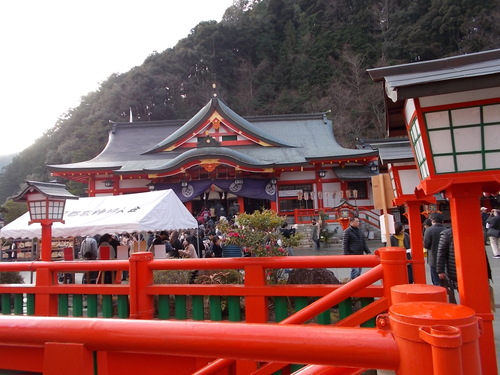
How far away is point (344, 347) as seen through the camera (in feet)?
3.08

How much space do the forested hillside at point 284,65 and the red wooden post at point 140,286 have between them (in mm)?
29498

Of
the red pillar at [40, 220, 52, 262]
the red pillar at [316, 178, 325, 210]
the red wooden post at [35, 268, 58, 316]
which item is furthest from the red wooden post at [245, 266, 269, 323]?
the red pillar at [316, 178, 325, 210]

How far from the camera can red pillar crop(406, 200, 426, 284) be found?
2482 mm

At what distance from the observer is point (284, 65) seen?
1644 inches

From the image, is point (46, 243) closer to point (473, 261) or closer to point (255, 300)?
point (255, 300)

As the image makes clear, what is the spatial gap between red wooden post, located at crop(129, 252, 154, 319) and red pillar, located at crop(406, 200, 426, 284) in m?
2.05

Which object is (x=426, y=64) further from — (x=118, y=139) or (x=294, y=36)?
(x=294, y=36)

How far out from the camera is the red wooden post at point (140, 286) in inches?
99.3

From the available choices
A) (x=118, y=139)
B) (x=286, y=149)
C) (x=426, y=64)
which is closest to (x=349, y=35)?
(x=286, y=149)

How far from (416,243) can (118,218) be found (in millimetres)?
5769

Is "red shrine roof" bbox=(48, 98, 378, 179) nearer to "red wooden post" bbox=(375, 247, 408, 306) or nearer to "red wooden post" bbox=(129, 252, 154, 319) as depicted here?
"red wooden post" bbox=(129, 252, 154, 319)

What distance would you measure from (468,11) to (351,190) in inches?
1024

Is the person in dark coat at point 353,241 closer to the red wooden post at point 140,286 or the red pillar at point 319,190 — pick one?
the red wooden post at point 140,286

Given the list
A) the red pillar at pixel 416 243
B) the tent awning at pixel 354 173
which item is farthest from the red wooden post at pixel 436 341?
the tent awning at pixel 354 173
